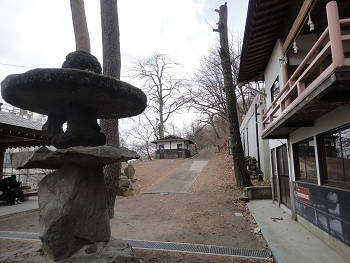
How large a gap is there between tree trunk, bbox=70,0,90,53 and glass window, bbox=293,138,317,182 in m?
6.58

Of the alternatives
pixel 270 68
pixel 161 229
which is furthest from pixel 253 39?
pixel 161 229

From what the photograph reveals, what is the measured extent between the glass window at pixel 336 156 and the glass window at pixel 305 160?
56 cm

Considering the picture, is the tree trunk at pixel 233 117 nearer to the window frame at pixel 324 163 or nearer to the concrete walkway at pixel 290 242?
the concrete walkway at pixel 290 242

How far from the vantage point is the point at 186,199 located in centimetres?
1111

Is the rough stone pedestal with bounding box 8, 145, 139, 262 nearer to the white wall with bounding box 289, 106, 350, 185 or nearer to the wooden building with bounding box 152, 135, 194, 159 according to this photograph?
the white wall with bounding box 289, 106, 350, 185

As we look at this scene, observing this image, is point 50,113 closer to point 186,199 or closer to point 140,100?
point 140,100

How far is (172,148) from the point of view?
35.6 metres

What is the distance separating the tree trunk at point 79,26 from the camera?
7.29 meters

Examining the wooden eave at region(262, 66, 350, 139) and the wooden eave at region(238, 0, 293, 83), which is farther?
the wooden eave at region(238, 0, 293, 83)

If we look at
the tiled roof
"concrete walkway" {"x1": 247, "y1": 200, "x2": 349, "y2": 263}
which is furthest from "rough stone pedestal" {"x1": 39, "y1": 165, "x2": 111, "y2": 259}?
the tiled roof

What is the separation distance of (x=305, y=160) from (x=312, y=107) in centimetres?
268

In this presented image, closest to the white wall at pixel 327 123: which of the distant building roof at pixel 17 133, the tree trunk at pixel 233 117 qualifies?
the tree trunk at pixel 233 117

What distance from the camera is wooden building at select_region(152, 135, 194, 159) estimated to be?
35.1 meters

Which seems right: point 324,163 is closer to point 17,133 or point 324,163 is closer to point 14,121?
point 17,133
